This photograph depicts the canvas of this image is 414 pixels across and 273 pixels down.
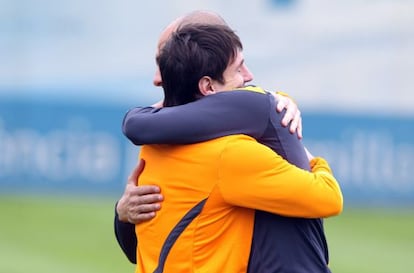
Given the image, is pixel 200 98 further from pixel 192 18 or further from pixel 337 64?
pixel 337 64

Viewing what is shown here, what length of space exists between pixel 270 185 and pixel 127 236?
74cm

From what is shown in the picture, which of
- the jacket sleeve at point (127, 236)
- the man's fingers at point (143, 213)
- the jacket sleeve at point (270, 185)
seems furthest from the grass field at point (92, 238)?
the jacket sleeve at point (270, 185)

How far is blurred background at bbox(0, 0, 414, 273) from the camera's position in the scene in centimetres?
1355

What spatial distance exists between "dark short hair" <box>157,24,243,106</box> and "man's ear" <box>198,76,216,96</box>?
1cm

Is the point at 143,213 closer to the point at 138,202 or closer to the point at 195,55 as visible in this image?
the point at 138,202

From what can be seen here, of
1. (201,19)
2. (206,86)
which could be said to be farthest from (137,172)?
(201,19)

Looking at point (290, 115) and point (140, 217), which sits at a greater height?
point (290, 115)

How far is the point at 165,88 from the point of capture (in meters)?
3.51

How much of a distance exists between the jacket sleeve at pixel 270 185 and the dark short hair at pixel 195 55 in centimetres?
26

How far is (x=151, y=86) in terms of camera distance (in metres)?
13.8

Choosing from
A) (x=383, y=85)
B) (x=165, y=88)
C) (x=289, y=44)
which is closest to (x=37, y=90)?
(x=289, y=44)

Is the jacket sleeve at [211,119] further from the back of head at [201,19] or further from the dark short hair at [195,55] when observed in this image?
the back of head at [201,19]

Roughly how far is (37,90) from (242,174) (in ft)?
34.7

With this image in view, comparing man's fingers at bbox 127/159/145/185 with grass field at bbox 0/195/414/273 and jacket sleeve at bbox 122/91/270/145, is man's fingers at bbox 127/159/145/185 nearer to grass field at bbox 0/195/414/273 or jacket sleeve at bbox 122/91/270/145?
jacket sleeve at bbox 122/91/270/145
